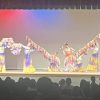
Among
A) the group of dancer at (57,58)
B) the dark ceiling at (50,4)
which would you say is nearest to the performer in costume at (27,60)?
the group of dancer at (57,58)

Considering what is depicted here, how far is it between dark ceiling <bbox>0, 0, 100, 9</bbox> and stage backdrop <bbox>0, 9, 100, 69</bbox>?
0.10m

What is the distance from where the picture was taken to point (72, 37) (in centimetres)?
192

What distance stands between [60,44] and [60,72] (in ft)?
0.87

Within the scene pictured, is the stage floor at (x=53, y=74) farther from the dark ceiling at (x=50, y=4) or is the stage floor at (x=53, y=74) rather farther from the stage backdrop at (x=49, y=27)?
the dark ceiling at (x=50, y=4)

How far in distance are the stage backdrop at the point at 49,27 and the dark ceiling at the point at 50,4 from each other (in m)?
0.10

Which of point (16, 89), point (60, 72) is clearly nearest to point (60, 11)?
point (60, 72)

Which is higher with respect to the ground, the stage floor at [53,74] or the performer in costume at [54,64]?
the performer in costume at [54,64]

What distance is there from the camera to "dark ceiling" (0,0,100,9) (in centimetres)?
179

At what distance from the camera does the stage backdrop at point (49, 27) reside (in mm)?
1896

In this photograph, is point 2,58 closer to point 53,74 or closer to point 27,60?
point 27,60

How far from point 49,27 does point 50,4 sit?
0.19 m

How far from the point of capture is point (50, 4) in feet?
5.91

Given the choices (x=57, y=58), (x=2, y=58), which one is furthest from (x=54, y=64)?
Answer: (x=2, y=58)

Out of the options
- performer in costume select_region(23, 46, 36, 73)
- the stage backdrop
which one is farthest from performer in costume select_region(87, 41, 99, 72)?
performer in costume select_region(23, 46, 36, 73)
